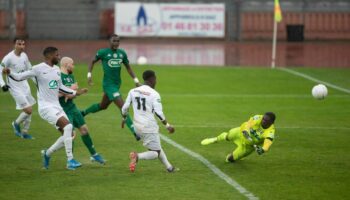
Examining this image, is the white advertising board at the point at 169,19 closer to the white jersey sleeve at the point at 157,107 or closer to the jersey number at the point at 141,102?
the jersey number at the point at 141,102

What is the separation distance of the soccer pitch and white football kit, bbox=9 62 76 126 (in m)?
1.17

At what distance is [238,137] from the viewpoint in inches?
650

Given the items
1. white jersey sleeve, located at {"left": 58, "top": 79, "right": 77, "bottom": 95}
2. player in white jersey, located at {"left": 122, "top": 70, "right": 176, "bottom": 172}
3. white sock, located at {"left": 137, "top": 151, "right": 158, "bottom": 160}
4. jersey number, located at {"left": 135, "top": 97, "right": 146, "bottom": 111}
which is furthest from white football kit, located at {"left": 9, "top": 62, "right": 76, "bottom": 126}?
white sock, located at {"left": 137, "top": 151, "right": 158, "bottom": 160}

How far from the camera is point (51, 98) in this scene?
15547mm

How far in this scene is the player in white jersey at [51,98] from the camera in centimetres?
1534

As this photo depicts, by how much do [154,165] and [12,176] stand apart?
3.05 metres

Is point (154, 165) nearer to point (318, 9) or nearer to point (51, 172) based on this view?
point (51, 172)

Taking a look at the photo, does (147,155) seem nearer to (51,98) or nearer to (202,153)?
(51,98)

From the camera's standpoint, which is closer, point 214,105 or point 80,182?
point 80,182

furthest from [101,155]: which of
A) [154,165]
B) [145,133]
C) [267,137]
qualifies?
[267,137]

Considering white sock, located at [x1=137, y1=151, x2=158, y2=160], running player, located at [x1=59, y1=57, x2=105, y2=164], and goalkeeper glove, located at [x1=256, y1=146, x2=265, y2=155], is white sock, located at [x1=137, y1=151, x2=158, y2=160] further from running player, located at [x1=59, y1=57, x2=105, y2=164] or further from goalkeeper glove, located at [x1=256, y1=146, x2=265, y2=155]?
goalkeeper glove, located at [x1=256, y1=146, x2=265, y2=155]

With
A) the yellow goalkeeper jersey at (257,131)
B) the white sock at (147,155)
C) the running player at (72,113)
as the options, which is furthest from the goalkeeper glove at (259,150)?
the running player at (72,113)

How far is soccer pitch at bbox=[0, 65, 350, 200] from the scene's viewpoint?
1398 cm

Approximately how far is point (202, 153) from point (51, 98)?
13.3 ft
